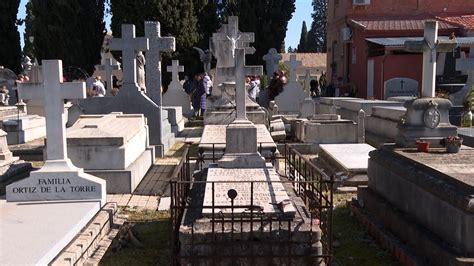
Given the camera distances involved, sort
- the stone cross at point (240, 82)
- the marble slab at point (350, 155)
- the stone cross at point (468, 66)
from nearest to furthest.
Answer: the stone cross at point (240, 82) → the marble slab at point (350, 155) → the stone cross at point (468, 66)

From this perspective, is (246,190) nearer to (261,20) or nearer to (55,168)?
(55,168)

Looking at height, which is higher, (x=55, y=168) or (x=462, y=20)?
(x=462, y=20)

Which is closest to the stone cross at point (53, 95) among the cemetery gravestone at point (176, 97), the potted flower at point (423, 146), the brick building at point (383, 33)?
the potted flower at point (423, 146)

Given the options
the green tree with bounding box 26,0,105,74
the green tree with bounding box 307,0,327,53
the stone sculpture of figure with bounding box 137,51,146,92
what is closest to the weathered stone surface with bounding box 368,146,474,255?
the stone sculpture of figure with bounding box 137,51,146,92

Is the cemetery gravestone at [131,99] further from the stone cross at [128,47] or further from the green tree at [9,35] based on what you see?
the green tree at [9,35]

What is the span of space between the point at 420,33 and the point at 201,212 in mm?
24972

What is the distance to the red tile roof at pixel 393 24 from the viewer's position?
1071 inches

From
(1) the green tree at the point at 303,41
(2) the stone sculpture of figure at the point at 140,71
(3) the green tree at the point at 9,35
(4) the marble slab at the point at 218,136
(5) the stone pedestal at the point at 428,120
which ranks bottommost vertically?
(4) the marble slab at the point at 218,136

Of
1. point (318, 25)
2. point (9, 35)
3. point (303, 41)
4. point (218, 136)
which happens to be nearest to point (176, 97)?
point (218, 136)

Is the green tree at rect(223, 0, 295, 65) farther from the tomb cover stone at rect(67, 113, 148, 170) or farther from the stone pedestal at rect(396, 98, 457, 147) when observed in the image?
the stone pedestal at rect(396, 98, 457, 147)

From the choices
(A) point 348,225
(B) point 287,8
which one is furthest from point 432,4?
(A) point 348,225

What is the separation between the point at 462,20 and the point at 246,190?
25.9m

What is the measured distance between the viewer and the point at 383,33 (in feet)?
90.4

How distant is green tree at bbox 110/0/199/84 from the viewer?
Answer: 27.5 m
